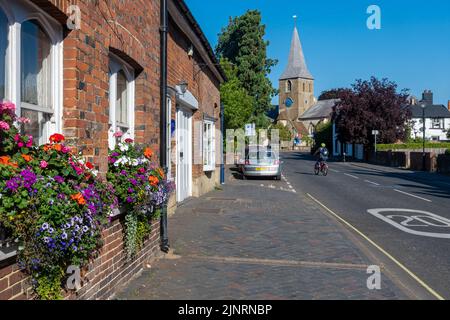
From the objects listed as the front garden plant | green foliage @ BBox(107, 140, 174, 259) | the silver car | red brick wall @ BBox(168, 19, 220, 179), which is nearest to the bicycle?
the silver car

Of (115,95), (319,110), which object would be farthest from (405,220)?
(319,110)

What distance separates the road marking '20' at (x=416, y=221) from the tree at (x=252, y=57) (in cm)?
3167

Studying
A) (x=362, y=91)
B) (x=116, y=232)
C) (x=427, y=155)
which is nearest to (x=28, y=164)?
(x=116, y=232)

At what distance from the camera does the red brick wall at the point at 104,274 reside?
126 inches

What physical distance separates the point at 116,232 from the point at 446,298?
3.64 m

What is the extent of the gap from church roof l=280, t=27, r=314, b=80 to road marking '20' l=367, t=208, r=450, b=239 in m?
106

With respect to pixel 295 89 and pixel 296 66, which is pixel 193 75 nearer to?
pixel 296 66

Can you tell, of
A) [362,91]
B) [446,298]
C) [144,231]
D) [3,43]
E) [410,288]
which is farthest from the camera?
[362,91]

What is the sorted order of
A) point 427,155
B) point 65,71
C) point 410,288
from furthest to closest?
point 427,155 < point 410,288 < point 65,71

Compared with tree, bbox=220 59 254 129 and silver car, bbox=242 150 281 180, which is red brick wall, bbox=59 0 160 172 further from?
tree, bbox=220 59 254 129

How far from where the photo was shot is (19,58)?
3713mm

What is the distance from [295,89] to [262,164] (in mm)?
105681

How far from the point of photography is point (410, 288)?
5.50 meters

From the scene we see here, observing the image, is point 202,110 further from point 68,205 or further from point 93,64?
point 68,205
